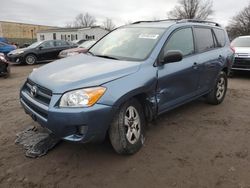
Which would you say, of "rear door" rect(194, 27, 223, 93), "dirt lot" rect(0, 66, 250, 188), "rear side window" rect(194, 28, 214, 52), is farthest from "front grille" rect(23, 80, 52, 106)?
"rear side window" rect(194, 28, 214, 52)

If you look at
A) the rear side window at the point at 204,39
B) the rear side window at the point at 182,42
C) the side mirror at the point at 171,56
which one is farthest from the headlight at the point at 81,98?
the rear side window at the point at 204,39

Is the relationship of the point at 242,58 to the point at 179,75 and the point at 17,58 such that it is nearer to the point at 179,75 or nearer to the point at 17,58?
the point at 179,75

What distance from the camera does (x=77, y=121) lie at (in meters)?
2.96

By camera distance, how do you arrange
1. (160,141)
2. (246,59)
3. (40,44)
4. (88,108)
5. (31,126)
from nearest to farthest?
(88,108) < (160,141) < (31,126) < (246,59) < (40,44)

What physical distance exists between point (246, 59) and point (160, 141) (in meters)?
6.67

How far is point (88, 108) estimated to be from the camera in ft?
9.81

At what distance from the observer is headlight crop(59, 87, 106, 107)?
3027mm

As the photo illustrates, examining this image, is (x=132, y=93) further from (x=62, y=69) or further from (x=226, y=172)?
(x=226, y=172)

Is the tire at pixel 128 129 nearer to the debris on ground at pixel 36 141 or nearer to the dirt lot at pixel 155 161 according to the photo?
the dirt lot at pixel 155 161

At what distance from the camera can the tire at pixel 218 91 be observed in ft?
19.0

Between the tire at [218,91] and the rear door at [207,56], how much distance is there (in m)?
0.29

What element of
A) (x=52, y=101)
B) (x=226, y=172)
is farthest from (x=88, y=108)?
(x=226, y=172)

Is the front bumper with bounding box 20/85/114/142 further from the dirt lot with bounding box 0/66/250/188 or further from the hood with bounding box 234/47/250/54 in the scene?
the hood with bounding box 234/47/250/54

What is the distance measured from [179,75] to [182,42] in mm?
665
